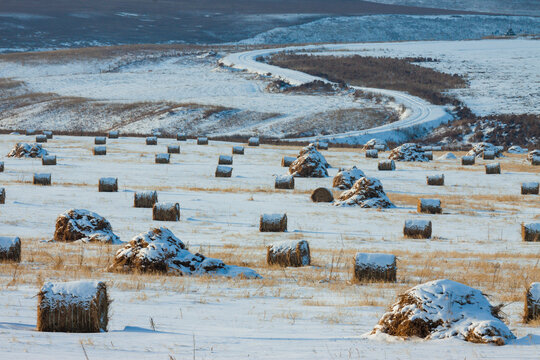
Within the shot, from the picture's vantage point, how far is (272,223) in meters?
20.3

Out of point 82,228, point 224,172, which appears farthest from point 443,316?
point 224,172

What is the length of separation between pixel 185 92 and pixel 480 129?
121 feet

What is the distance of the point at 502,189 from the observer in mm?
31516

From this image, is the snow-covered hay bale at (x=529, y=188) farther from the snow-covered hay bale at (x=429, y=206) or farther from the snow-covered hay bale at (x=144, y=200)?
the snow-covered hay bale at (x=144, y=200)

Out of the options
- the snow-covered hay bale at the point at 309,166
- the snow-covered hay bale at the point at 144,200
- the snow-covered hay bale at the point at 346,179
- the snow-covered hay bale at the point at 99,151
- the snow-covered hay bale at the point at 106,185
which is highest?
the snow-covered hay bale at the point at 99,151

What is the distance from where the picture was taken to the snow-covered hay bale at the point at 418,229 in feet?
65.4

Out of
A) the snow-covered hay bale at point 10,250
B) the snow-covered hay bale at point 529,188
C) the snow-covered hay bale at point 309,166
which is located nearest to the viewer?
the snow-covered hay bale at point 10,250

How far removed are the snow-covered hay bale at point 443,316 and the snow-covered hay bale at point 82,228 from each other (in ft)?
34.5

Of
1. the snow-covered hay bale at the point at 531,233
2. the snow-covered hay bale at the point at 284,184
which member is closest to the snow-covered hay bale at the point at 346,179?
the snow-covered hay bale at the point at 284,184

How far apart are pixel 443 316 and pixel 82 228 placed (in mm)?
11723

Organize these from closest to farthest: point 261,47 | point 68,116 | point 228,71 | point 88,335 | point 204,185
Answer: point 88,335 < point 204,185 < point 68,116 < point 228,71 < point 261,47

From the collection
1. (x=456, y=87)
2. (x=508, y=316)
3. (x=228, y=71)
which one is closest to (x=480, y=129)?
(x=456, y=87)

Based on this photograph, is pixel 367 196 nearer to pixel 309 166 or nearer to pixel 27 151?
pixel 309 166

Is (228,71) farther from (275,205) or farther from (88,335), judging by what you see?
(88,335)
